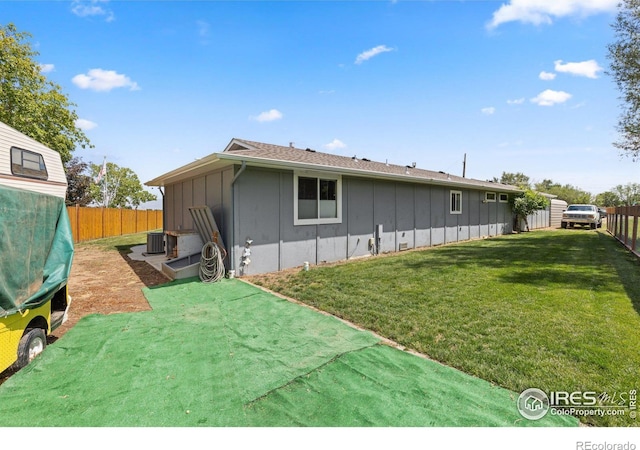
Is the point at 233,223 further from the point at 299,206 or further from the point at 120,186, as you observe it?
the point at 120,186

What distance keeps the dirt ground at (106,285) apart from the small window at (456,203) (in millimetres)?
11462

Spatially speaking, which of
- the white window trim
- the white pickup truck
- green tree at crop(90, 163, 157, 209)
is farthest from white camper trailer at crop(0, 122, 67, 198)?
green tree at crop(90, 163, 157, 209)

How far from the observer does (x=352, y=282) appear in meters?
5.94

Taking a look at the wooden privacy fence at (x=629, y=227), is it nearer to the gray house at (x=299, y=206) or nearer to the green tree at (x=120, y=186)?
the gray house at (x=299, y=206)

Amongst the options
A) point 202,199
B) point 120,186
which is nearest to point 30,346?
point 202,199

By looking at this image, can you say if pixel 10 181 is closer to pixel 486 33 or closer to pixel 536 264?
pixel 486 33

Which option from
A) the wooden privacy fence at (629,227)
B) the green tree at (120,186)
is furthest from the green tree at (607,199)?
the green tree at (120,186)

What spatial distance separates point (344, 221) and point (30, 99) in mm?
15452

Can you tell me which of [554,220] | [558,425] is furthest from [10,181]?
[554,220]

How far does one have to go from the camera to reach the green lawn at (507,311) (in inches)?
104

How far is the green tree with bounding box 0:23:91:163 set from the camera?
12.5 m

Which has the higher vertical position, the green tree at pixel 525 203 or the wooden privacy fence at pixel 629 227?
the green tree at pixel 525 203

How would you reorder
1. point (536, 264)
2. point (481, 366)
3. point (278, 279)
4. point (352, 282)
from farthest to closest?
point (536, 264)
point (278, 279)
point (352, 282)
point (481, 366)

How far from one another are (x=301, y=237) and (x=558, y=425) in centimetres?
611
